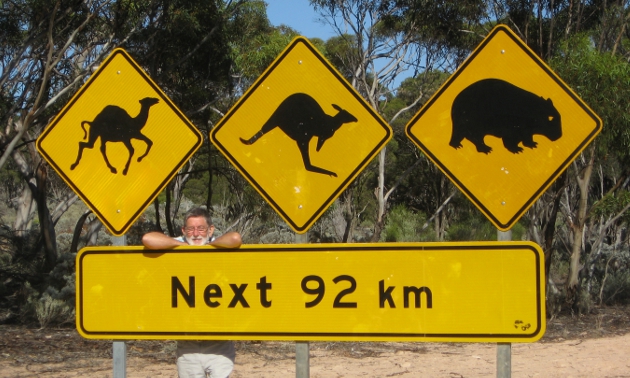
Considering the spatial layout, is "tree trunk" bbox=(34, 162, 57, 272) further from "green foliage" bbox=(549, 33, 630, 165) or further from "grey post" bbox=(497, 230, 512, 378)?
"grey post" bbox=(497, 230, 512, 378)

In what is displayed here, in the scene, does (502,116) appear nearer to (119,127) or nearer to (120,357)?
(119,127)

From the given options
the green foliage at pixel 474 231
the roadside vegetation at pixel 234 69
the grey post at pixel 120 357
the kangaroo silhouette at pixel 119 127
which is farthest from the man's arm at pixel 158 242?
the green foliage at pixel 474 231

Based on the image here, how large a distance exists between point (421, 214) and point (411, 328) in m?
25.5

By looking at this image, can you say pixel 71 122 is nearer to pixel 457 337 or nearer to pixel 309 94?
pixel 309 94

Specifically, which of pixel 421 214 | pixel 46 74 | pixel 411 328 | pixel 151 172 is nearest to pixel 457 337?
pixel 411 328

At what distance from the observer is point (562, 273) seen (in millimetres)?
20094

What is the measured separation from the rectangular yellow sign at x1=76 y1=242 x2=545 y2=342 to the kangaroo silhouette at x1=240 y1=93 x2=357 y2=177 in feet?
1.56

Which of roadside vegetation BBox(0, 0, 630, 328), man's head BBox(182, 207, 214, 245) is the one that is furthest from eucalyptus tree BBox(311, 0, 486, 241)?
man's head BBox(182, 207, 214, 245)

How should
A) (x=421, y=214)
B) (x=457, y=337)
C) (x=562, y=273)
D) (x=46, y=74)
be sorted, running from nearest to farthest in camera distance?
(x=457, y=337) → (x=46, y=74) → (x=562, y=273) → (x=421, y=214)

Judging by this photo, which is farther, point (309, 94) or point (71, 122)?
point (71, 122)

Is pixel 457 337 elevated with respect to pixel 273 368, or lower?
elevated

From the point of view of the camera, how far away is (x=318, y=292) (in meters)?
3.68

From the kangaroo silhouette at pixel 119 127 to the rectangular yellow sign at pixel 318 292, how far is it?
499 millimetres

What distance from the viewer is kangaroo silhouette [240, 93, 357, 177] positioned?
3639 millimetres
